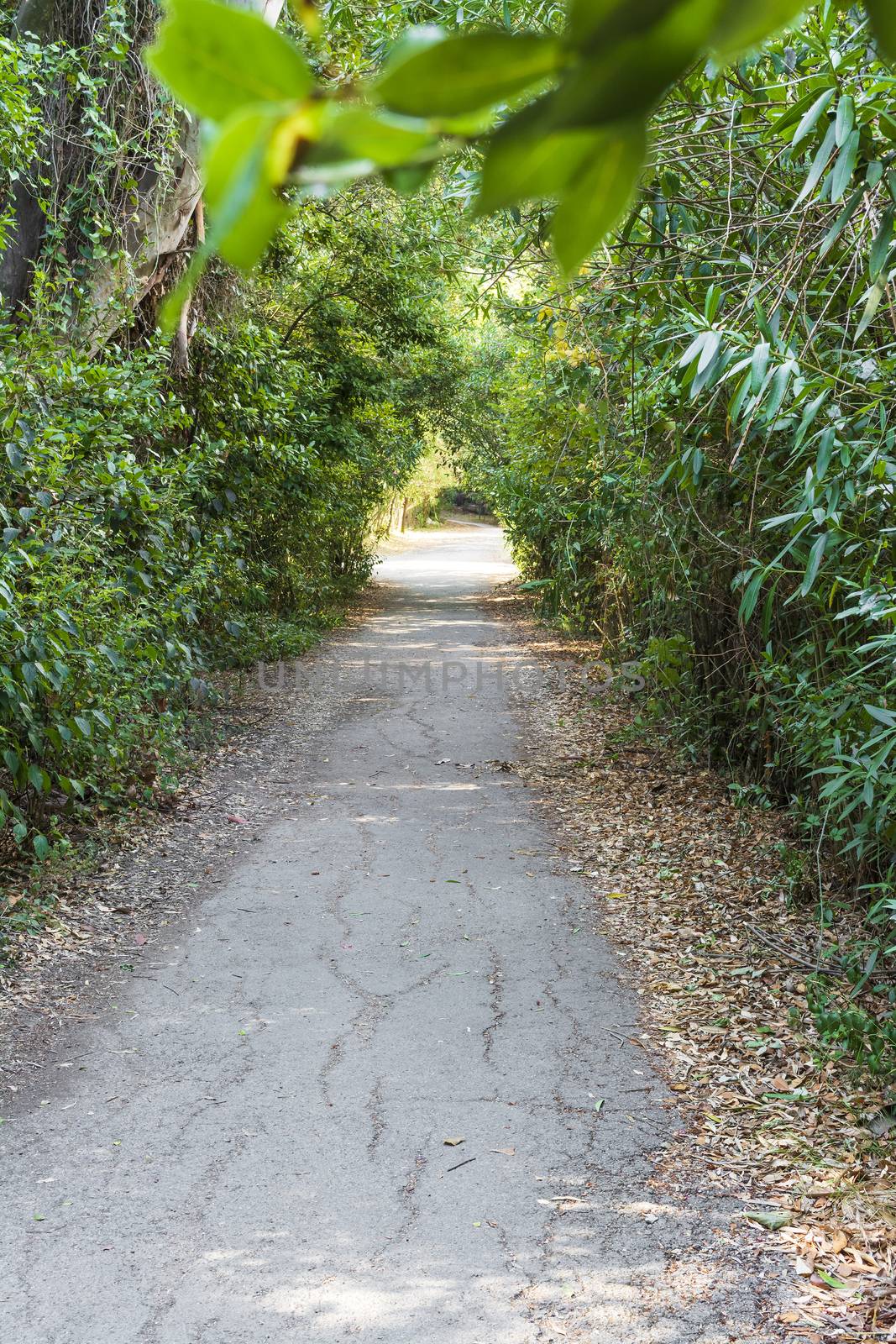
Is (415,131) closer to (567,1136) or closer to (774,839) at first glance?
(567,1136)

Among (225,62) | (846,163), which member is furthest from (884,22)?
(846,163)

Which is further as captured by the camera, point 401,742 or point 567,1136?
point 401,742

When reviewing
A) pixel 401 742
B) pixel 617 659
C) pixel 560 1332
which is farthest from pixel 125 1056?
pixel 617 659

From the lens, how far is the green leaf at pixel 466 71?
0.33 metres

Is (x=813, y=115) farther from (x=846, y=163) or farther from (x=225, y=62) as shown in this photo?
(x=225, y=62)

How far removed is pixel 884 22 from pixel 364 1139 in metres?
3.29

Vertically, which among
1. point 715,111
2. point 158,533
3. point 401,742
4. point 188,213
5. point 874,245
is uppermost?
point 188,213

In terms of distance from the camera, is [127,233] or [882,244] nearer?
[882,244]

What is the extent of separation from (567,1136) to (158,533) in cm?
399

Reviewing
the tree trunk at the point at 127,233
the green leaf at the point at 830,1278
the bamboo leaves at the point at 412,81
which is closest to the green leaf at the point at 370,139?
the bamboo leaves at the point at 412,81

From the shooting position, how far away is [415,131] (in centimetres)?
33

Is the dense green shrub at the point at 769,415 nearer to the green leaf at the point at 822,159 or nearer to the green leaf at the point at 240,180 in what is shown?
the green leaf at the point at 822,159

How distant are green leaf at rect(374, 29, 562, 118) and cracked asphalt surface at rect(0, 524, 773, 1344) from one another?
105 inches

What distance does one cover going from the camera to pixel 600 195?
1.28ft
